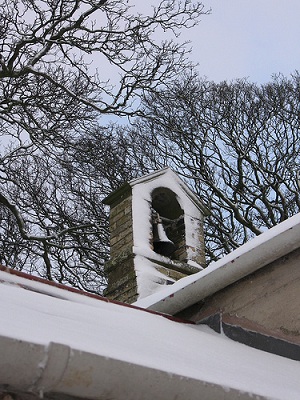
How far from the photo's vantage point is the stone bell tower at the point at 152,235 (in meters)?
6.20

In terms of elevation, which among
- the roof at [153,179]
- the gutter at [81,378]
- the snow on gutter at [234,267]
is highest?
the roof at [153,179]

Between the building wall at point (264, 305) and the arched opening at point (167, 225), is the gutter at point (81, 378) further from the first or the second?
the arched opening at point (167, 225)

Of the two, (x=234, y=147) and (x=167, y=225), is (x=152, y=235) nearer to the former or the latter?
(x=167, y=225)

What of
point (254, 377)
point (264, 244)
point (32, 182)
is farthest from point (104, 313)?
point (32, 182)

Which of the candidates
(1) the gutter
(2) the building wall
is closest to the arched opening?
(2) the building wall

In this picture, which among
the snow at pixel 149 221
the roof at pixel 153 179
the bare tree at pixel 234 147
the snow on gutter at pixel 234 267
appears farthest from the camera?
the bare tree at pixel 234 147

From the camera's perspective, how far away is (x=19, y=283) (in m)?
3.54

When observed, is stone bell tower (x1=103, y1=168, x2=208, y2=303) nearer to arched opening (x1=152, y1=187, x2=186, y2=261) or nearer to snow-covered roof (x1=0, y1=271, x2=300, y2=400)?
arched opening (x1=152, y1=187, x2=186, y2=261)

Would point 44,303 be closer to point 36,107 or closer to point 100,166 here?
point 36,107

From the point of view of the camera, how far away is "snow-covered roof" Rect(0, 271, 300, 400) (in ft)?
6.82

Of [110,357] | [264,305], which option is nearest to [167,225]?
[264,305]

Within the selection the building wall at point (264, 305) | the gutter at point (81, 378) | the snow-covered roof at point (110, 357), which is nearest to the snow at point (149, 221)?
the building wall at point (264, 305)

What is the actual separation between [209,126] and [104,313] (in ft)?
36.0

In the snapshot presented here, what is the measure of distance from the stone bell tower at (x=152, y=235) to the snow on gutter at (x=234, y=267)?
1.35 m
